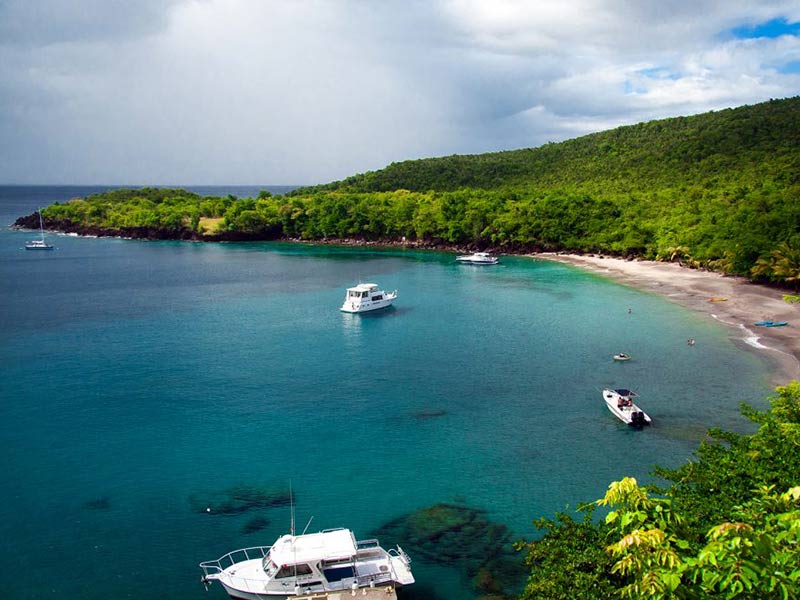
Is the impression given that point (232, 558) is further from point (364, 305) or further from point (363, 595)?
point (364, 305)

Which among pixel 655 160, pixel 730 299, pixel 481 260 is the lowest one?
pixel 730 299

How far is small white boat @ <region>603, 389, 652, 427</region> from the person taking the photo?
1540 inches

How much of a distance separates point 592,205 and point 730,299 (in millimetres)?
47867

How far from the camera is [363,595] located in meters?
23.0

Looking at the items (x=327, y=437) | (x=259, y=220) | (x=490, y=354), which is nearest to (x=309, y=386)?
(x=327, y=437)

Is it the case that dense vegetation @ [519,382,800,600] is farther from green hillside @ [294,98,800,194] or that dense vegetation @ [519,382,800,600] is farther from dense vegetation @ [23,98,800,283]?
green hillside @ [294,98,800,194]

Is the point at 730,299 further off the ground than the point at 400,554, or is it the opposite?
the point at 730,299

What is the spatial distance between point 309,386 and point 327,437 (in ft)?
31.3

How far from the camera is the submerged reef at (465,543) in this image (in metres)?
25.3

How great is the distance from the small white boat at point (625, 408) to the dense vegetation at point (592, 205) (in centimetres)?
4314

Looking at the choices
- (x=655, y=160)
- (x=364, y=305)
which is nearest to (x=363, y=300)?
(x=364, y=305)

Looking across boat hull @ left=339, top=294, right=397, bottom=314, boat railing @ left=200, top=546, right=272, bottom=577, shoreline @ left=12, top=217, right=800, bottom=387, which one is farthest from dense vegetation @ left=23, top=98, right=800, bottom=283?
boat railing @ left=200, top=546, right=272, bottom=577

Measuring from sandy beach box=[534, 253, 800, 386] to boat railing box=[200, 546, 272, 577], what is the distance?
3873cm

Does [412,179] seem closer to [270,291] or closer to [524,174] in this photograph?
[524,174]
